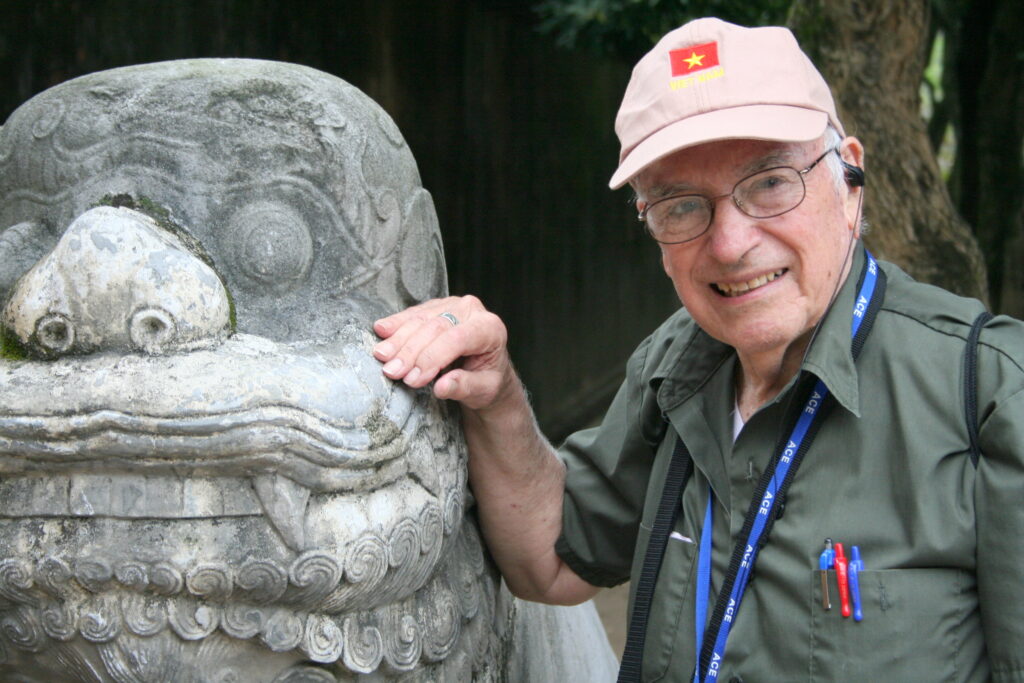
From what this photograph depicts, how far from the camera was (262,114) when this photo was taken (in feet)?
5.13

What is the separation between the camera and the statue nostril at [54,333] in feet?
4.52

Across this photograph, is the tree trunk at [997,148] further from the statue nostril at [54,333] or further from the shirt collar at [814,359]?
the statue nostril at [54,333]

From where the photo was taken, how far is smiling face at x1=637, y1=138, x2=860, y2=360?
160 cm

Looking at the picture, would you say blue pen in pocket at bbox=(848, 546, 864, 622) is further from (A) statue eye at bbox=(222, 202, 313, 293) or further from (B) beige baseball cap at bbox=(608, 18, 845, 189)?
(A) statue eye at bbox=(222, 202, 313, 293)

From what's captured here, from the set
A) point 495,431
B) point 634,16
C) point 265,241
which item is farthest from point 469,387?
point 634,16

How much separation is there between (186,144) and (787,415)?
2.85 feet

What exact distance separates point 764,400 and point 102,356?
0.91m

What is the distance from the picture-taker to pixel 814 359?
1587mm

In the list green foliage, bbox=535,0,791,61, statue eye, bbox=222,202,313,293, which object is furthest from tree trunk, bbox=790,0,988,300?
statue eye, bbox=222,202,313,293

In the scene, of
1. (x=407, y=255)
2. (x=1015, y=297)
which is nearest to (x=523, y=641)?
(x=407, y=255)

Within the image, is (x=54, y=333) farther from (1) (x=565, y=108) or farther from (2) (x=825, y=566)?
(1) (x=565, y=108)

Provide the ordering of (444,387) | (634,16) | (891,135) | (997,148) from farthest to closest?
(997,148)
(634,16)
(891,135)
(444,387)

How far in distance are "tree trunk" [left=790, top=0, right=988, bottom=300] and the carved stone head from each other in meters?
2.74

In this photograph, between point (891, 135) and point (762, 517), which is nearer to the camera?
point (762, 517)
